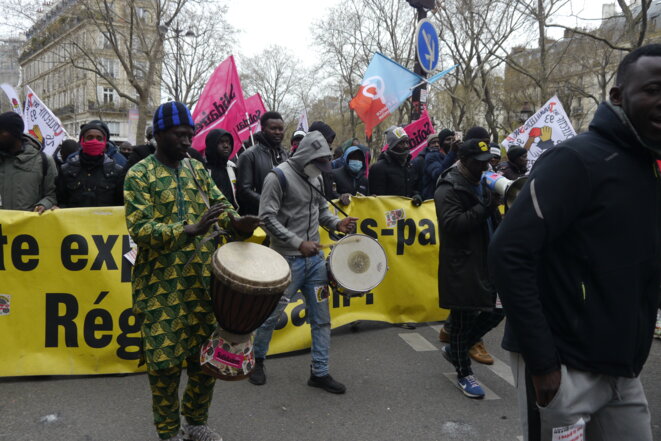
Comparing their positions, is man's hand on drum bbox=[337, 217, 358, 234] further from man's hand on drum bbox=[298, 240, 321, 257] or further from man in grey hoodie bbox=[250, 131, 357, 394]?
man's hand on drum bbox=[298, 240, 321, 257]

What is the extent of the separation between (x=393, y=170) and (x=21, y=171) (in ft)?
13.3

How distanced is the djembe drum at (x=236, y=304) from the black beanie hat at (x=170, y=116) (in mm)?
714

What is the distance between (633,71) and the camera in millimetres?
1815

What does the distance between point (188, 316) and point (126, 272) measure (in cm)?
184

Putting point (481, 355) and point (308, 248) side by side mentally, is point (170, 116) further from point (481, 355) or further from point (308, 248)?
point (481, 355)

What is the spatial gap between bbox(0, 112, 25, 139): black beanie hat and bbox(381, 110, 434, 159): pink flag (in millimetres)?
5972

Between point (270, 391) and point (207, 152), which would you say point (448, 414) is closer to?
point (270, 391)

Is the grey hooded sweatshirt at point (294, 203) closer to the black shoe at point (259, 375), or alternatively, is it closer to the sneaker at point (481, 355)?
the black shoe at point (259, 375)

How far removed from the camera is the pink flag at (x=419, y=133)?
29.8 ft

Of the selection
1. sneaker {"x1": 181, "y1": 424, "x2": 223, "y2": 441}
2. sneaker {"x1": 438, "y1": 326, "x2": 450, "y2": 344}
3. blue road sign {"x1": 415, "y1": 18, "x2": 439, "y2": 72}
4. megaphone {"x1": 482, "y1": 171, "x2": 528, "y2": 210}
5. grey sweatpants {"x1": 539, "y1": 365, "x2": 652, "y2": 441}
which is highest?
blue road sign {"x1": 415, "y1": 18, "x2": 439, "y2": 72}

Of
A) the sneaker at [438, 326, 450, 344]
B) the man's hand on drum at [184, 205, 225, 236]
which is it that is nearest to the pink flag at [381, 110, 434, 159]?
the sneaker at [438, 326, 450, 344]

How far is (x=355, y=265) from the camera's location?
415cm

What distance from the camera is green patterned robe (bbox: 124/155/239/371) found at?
2.88 meters

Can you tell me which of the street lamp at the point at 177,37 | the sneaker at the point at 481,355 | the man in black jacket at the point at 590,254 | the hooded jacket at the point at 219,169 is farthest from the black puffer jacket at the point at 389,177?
the street lamp at the point at 177,37
